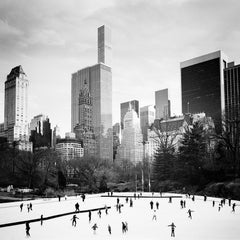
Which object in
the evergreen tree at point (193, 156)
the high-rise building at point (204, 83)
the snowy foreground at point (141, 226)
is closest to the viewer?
the snowy foreground at point (141, 226)

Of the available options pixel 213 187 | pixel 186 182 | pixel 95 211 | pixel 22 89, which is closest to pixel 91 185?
pixel 186 182

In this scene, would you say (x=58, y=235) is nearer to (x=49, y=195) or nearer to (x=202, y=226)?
(x=202, y=226)

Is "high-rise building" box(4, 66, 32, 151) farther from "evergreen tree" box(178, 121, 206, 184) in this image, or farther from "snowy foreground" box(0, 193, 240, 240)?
"snowy foreground" box(0, 193, 240, 240)

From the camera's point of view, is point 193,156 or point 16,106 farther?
point 16,106

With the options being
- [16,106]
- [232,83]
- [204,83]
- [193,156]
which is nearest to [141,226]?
[193,156]

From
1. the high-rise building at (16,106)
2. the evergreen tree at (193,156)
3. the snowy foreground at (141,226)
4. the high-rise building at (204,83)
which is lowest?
the snowy foreground at (141,226)

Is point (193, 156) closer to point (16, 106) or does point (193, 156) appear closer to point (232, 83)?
point (232, 83)

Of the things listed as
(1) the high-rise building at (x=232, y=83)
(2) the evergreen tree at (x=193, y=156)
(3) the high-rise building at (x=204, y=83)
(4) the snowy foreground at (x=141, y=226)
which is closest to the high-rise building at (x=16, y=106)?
(2) the evergreen tree at (x=193, y=156)

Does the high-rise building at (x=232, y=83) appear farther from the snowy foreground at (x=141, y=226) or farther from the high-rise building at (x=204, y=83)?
the snowy foreground at (x=141, y=226)
